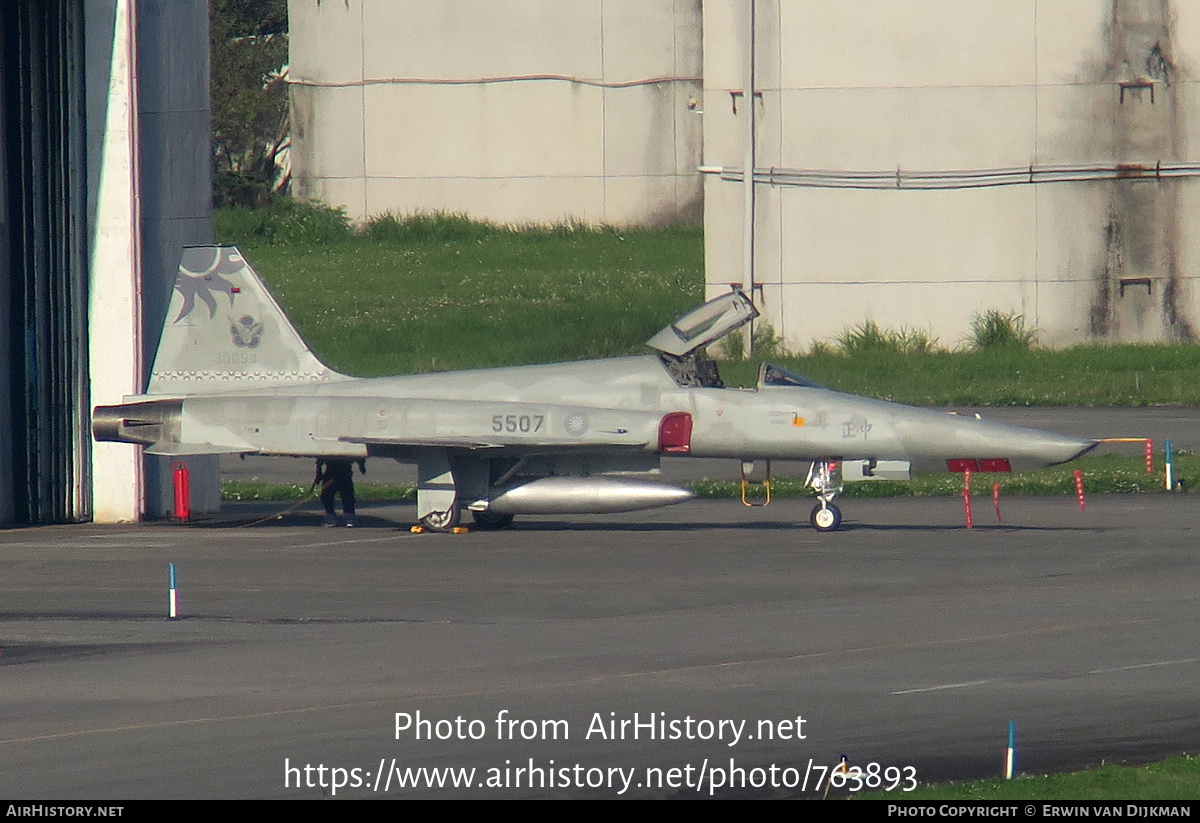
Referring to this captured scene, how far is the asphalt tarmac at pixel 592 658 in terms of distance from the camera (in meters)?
10.1

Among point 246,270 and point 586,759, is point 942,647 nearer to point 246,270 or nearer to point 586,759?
point 586,759

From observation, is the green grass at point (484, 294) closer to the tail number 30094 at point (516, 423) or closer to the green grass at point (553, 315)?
the green grass at point (553, 315)

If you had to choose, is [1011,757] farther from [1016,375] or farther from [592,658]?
[1016,375]

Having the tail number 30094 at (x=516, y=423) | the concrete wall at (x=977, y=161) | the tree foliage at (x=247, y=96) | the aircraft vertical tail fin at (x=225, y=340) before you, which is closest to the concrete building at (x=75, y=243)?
the aircraft vertical tail fin at (x=225, y=340)

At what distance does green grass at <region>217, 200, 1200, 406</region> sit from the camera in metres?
37.8

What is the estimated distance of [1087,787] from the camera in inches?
373

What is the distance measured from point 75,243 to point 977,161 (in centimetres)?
2294

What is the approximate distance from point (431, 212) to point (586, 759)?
5161cm

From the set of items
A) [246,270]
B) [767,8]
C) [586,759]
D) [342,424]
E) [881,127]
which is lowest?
[586,759]

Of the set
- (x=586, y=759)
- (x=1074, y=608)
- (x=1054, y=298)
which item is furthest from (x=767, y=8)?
(x=586, y=759)

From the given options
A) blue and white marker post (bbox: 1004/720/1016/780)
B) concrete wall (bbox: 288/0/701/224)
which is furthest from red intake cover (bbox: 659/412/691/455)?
concrete wall (bbox: 288/0/701/224)

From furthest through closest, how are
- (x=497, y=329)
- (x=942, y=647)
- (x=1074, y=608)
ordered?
(x=497, y=329)
(x=1074, y=608)
(x=942, y=647)

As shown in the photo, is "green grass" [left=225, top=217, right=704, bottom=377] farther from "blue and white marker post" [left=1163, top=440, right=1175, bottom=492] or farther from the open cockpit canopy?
the open cockpit canopy

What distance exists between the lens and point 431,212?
199 feet
